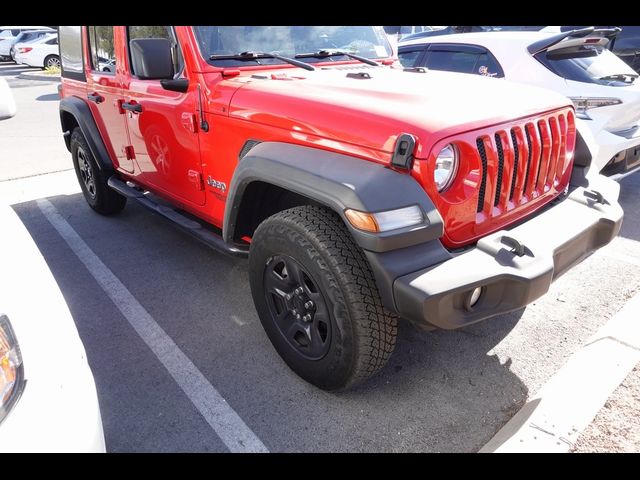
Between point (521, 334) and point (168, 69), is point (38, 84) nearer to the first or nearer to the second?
point (168, 69)

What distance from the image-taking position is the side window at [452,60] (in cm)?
497

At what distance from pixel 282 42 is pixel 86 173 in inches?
111

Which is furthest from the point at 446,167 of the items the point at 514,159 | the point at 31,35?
the point at 31,35

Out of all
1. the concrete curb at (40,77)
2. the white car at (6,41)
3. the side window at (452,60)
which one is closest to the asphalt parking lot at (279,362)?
the side window at (452,60)

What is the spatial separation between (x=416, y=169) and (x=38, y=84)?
733 inches

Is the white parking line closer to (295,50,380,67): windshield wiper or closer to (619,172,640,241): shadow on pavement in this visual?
(295,50,380,67): windshield wiper

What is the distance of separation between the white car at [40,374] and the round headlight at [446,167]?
1467 millimetres

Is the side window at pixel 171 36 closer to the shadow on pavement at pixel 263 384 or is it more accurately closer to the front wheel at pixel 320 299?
the front wheel at pixel 320 299

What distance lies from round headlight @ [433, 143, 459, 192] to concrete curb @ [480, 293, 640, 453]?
3.70 feet

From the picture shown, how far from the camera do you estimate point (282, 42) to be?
3.00 metres

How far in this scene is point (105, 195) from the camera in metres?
4.56

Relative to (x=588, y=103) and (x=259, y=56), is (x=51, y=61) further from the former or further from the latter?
(x=588, y=103)

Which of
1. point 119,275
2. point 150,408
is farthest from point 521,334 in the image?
point 119,275

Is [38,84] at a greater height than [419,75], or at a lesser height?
lesser
